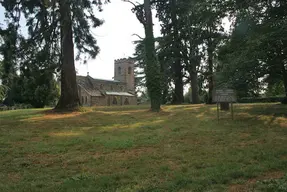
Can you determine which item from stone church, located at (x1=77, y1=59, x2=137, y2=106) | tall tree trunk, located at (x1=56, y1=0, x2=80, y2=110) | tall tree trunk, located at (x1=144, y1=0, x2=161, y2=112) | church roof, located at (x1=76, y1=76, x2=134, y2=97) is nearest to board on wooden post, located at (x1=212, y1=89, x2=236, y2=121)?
tall tree trunk, located at (x1=144, y1=0, x2=161, y2=112)

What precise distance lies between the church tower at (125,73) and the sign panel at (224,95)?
193ft

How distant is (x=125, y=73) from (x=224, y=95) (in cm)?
6003

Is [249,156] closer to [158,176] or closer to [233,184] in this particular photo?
[233,184]

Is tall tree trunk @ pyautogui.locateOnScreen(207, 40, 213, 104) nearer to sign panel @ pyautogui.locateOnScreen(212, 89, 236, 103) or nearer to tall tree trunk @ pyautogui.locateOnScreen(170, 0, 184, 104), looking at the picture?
tall tree trunk @ pyautogui.locateOnScreen(170, 0, 184, 104)

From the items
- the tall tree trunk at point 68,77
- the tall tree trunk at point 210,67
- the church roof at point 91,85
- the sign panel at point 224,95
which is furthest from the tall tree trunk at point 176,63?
the church roof at point 91,85

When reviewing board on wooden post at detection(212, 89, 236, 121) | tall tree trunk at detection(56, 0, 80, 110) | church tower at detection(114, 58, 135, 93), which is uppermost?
church tower at detection(114, 58, 135, 93)

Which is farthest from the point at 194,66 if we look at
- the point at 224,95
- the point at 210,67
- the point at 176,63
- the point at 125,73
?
the point at 125,73

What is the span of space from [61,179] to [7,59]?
12.7 meters

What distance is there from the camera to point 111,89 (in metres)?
64.9

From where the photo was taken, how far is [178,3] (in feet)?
78.1

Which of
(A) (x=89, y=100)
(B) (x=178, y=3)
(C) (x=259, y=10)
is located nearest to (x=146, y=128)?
(C) (x=259, y=10)

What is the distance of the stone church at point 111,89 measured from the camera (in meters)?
57.1

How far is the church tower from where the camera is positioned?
234 feet

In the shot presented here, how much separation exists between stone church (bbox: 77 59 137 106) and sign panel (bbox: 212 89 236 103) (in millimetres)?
45495
